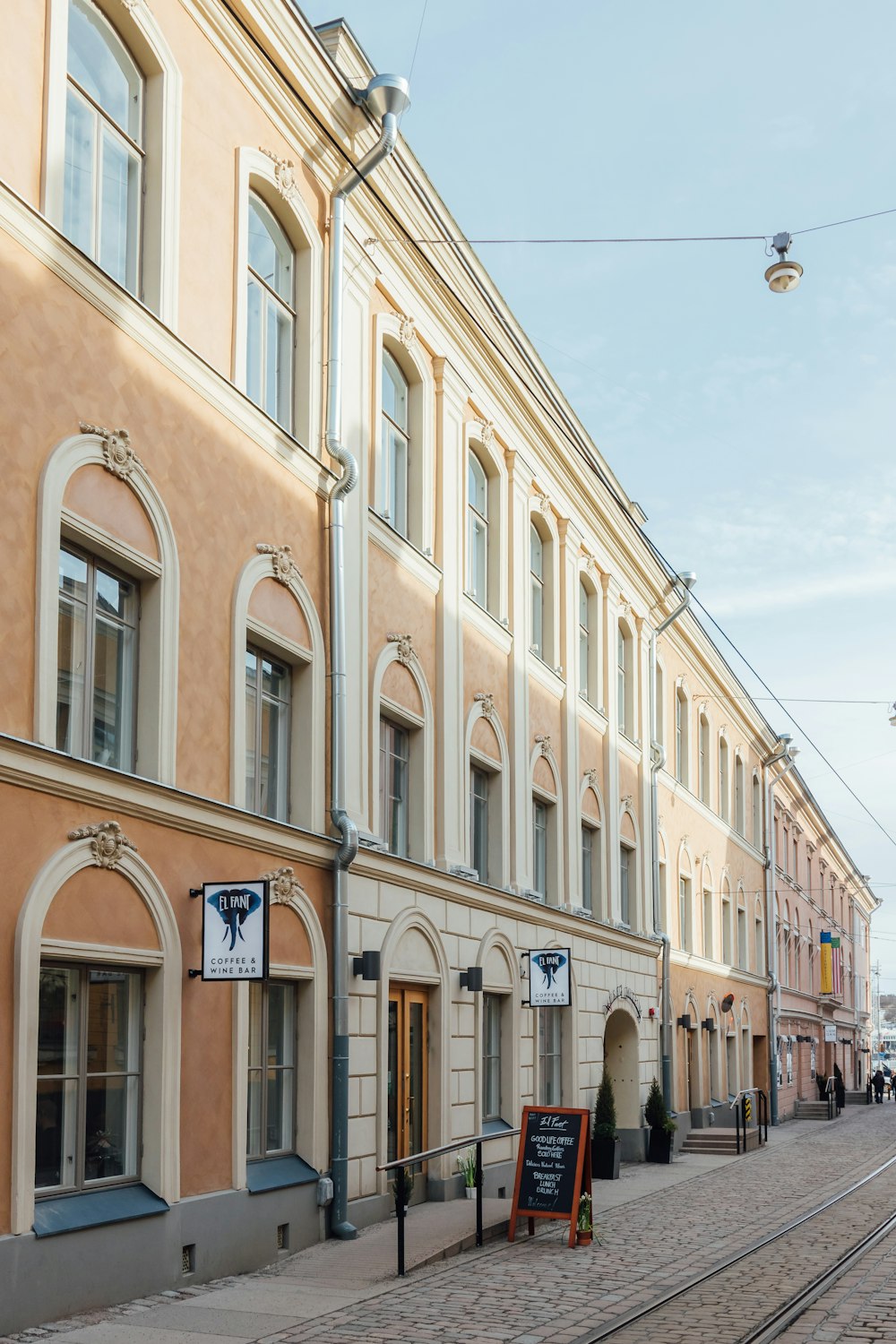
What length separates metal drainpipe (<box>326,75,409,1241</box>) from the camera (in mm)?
14203

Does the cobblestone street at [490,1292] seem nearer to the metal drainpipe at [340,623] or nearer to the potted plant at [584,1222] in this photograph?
the potted plant at [584,1222]

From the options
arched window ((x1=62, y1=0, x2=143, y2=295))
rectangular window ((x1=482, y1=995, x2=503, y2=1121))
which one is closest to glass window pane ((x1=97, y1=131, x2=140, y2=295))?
arched window ((x1=62, y1=0, x2=143, y2=295))

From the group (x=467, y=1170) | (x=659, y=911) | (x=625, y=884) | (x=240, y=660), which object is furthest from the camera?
(x=659, y=911)

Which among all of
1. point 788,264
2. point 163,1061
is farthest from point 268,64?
point 163,1061

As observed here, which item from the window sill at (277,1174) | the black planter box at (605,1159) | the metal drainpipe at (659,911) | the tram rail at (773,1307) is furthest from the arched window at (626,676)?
the window sill at (277,1174)

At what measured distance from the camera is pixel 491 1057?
19.7m

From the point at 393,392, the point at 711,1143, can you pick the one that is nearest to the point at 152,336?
the point at 393,392

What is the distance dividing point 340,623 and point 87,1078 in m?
5.38

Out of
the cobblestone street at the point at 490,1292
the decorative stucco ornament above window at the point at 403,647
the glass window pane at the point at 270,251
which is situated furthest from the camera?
the decorative stucco ornament above window at the point at 403,647

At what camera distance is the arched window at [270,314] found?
1421 centimetres

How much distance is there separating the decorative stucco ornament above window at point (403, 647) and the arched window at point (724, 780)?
73.2 feet

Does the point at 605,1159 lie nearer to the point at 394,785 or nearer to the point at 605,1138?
the point at 605,1138

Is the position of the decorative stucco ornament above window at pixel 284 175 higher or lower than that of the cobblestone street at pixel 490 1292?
higher

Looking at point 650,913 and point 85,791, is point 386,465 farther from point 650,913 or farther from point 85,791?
point 650,913
